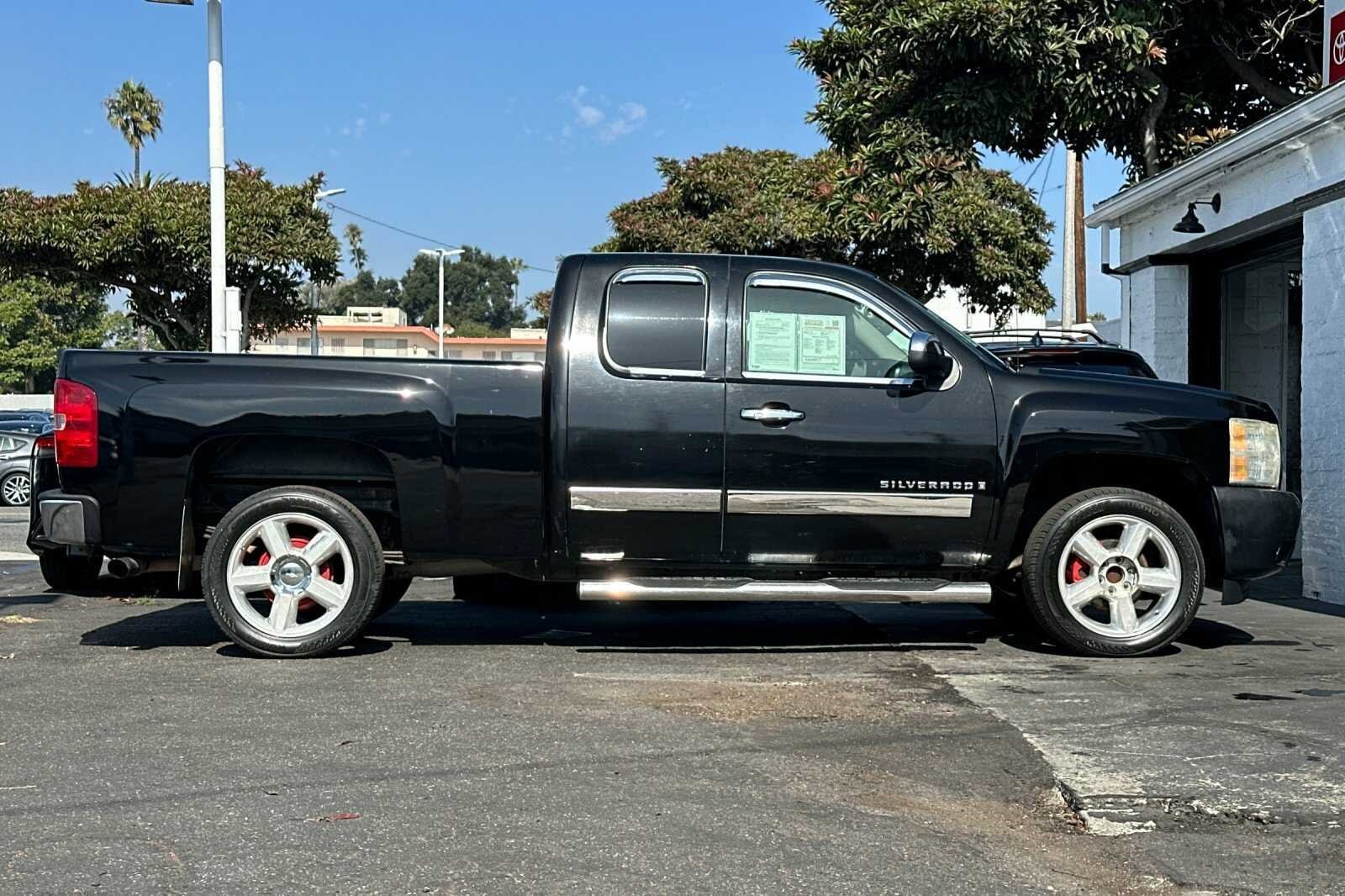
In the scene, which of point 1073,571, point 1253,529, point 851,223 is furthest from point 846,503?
point 851,223

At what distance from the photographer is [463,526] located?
698 centimetres

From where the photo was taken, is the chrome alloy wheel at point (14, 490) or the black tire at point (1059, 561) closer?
the black tire at point (1059, 561)

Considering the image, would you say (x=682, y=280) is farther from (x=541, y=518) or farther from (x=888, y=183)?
(x=888, y=183)

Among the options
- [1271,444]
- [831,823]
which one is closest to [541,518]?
[831,823]

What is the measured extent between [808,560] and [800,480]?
403mm

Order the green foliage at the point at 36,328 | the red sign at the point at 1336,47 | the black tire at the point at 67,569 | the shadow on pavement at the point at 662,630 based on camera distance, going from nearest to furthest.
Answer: the shadow on pavement at the point at 662,630
the black tire at the point at 67,569
the red sign at the point at 1336,47
the green foliage at the point at 36,328

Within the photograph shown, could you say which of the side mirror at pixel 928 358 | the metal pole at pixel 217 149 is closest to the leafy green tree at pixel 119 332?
the metal pole at pixel 217 149

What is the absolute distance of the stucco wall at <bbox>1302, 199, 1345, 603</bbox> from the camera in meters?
9.86

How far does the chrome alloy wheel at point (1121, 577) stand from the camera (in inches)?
281

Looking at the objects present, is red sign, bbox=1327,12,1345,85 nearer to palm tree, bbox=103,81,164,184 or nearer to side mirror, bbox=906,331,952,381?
side mirror, bbox=906,331,952,381

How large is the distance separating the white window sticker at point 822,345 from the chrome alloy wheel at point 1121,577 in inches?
57.9

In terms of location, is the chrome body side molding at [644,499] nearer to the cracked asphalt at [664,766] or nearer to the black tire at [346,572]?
the cracked asphalt at [664,766]

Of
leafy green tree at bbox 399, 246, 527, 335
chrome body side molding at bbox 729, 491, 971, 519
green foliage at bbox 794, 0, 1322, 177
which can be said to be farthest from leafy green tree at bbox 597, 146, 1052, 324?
leafy green tree at bbox 399, 246, 527, 335

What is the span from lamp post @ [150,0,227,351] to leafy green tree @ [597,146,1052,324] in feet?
26.2
